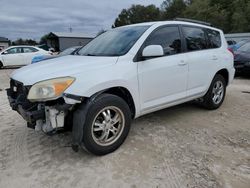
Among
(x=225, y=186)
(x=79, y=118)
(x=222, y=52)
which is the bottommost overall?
(x=225, y=186)

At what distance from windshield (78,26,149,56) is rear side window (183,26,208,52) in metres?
0.92

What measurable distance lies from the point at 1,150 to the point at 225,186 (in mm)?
2950

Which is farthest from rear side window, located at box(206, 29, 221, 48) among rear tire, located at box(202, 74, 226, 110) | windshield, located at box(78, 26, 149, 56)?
windshield, located at box(78, 26, 149, 56)

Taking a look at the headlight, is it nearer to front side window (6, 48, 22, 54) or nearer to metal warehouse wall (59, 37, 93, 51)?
front side window (6, 48, 22, 54)

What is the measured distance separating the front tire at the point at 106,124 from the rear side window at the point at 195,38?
1.91 m

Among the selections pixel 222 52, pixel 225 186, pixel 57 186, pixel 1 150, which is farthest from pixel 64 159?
pixel 222 52

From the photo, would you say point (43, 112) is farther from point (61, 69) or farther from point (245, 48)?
point (245, 48)

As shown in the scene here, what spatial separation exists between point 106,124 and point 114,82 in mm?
552

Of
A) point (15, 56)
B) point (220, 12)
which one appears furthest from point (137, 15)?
point (15, 56)

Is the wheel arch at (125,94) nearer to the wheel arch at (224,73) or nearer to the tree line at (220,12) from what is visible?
the wheel arch at (224,73)

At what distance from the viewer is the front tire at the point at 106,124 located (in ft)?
11.1

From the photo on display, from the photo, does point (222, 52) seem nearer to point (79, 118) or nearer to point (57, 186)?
point (79, 118)

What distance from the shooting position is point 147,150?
12.4ft

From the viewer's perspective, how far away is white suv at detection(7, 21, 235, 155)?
3287 millimetres
